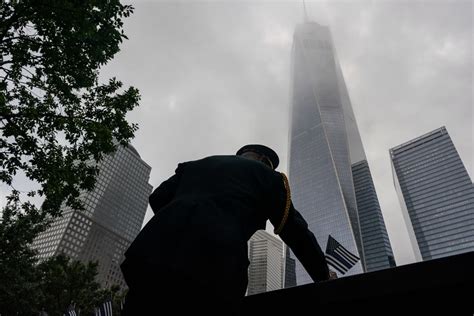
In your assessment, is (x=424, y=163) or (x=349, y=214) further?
(x=424, y=163)

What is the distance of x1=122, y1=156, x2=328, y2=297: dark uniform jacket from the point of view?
155 cm

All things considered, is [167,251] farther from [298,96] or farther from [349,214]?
[298,96]

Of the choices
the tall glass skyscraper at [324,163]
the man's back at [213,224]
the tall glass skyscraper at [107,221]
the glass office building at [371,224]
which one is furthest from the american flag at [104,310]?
the glass office building at [371,224]

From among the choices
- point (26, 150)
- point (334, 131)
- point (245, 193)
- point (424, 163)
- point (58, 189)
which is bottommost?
point (245, 193)

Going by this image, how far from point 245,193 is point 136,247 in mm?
715

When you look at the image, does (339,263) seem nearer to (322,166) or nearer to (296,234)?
(296,234)

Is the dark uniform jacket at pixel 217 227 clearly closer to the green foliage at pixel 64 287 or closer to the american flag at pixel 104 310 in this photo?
the american flag at pixel 104 310

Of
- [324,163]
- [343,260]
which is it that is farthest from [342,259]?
[324,163]

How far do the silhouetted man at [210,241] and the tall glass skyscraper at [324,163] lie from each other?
13590cm

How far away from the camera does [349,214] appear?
14575cm

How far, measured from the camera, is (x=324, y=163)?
512 ft

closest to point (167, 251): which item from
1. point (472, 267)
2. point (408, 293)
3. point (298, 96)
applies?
point (408, 293)

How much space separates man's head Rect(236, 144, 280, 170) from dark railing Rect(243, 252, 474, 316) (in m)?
1.24

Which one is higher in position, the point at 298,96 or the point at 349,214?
the point at 298,96
